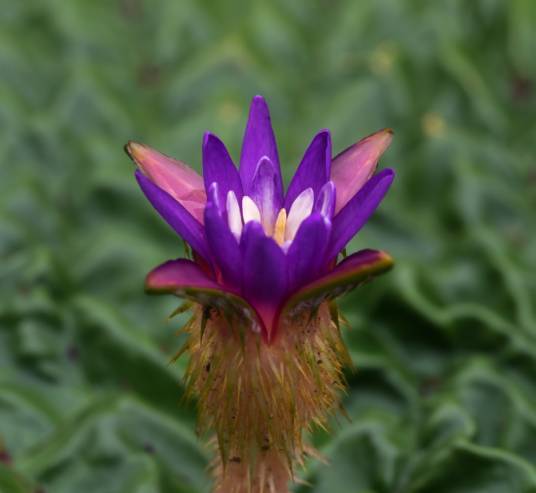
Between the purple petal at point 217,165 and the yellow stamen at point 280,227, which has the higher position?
the purple petal at point 217,165

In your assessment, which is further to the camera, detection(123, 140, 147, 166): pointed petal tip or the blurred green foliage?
the blurred green foliage

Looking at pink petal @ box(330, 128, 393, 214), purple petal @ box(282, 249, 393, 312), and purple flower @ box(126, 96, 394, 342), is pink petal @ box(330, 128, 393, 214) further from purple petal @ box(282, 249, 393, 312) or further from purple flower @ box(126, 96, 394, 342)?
purple petal @ box(282, 249, 393, 312)

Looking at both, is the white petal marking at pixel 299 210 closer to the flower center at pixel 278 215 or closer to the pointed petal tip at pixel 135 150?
the flower center at pixel 278 215

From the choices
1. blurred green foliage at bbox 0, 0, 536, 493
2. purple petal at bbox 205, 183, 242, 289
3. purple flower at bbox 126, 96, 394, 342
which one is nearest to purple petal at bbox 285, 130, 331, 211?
purple flower at bbox 126, 96, 394, 342

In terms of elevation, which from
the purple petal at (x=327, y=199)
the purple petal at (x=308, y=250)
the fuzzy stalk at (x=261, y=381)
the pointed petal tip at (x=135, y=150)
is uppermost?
the pointed petal tip at (x=135, y=150)

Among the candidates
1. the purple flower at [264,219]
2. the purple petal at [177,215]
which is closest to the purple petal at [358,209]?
the purple flower at [264,219]

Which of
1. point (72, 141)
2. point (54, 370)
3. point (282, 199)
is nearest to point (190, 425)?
point (54, 370)

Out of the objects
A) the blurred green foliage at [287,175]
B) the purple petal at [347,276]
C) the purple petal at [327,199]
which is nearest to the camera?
the purple petal at [347,276]
